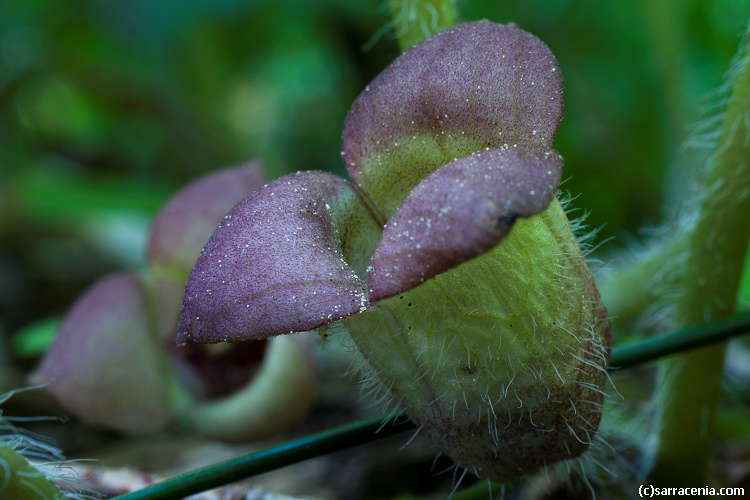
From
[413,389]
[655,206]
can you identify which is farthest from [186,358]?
[655,206]

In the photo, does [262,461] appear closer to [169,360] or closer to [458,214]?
[458,214]

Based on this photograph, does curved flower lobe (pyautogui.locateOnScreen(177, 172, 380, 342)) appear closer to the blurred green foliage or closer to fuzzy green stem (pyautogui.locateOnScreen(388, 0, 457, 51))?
fuzzy green stem (pyautogui.locateOnScreen(388, 0, 457, 51))

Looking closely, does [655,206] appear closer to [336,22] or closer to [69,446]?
[336,22]

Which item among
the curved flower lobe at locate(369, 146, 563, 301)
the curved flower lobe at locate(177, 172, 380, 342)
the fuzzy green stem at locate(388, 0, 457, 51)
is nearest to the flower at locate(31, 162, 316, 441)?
the fuzzy green stem at locate(388, 0, 457, 51)

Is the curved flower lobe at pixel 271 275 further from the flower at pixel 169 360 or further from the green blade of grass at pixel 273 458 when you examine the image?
the flower at pixel 169 360

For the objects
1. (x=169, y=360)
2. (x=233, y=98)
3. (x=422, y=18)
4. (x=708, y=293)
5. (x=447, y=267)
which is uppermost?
(x=422, y=18)

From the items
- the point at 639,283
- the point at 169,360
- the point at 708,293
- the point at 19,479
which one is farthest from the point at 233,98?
the point at 19,479

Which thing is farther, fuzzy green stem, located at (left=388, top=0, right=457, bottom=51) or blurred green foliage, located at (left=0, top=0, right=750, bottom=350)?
blurred green foliage, located at (left=0, top=0, right=750, bottom=350)
